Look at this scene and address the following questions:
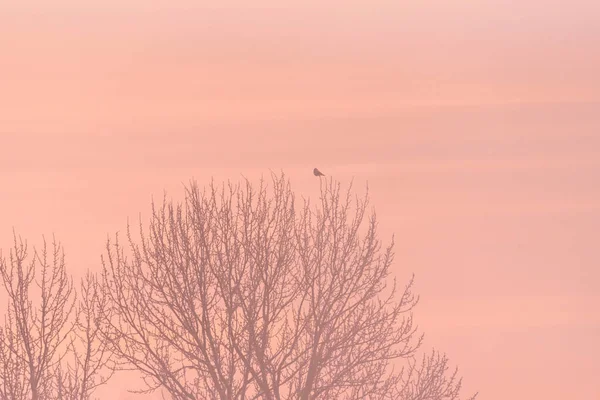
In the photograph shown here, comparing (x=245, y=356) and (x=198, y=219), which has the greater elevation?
(x=198, y=219)

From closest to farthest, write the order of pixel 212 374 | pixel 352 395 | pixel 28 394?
pixel 212 374, pixel 28 394, pixel 352 395

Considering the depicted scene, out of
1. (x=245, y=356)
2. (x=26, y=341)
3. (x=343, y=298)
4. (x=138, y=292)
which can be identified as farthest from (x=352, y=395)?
(x=26, y=341)

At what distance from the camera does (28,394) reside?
856 inches

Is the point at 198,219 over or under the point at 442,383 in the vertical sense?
over

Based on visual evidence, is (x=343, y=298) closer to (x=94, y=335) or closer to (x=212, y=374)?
(x=212, y=374)

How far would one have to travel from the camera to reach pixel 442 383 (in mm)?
25375

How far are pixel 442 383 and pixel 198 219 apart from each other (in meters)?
8.28

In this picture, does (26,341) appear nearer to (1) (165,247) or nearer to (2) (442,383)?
(1) (165,247)

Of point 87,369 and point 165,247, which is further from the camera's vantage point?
point 87,369

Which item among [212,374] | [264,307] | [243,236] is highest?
[243,236]

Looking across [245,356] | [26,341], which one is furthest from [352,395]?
[26,341]

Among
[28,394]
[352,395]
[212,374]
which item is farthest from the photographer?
[352,395]

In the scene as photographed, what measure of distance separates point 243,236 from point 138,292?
239cm

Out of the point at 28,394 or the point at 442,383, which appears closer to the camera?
the point at 28,394
